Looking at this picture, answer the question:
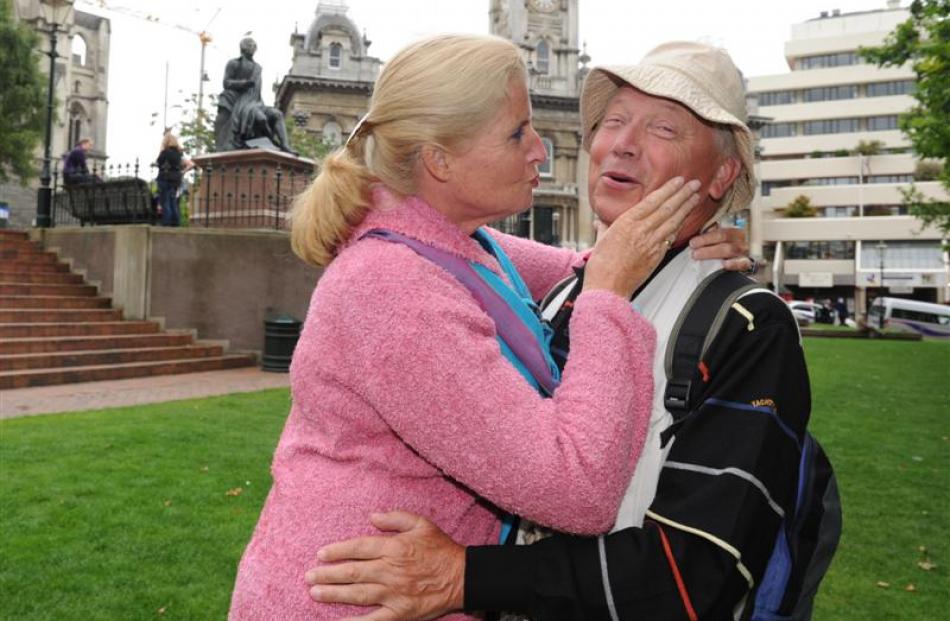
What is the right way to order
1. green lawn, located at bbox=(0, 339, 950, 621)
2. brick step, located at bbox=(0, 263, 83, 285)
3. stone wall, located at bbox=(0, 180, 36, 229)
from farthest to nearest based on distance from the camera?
stone wall, located at bbox=(0, 180, 36, 229) < brick step, located at bbox=(0, 263, 83, 285) < green lawn, located at bbox=(0, 339, 950, 621)

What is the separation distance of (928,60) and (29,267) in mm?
17523

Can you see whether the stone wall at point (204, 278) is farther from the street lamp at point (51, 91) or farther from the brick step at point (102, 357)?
the street lamp at point (51, 91)

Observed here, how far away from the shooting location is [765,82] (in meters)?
80.0

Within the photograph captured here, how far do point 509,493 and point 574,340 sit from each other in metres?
0.34

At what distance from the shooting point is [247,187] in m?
16.5

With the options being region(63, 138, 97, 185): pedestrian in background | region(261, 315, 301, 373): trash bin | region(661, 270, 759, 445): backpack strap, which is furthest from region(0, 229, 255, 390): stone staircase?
region(661, 270, 759, 445): backpack strap

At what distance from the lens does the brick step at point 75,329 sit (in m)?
12.7

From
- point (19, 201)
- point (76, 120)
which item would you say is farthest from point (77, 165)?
point (76, 120)

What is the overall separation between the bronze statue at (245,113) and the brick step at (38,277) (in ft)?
13.8

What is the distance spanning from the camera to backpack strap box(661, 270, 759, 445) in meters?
1.72

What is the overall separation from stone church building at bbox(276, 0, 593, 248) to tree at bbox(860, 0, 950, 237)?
105 feet

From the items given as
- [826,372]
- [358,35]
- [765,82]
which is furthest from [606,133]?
[765,82]

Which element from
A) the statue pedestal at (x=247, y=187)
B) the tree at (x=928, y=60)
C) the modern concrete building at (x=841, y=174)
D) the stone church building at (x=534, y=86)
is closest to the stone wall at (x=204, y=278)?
the statue pedestal at (x=247, y=187)

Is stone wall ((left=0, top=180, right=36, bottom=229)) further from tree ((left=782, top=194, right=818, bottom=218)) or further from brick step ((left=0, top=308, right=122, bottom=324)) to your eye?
tree ((left=782, top=194, right=818, bottom=218))
